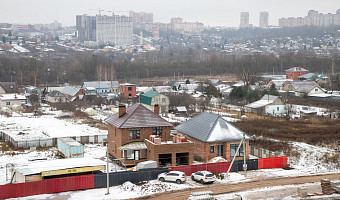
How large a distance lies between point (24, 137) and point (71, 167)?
1402 centimetres

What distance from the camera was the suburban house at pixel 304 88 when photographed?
2203 inches

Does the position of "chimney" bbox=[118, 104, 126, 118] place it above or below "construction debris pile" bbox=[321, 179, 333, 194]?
above

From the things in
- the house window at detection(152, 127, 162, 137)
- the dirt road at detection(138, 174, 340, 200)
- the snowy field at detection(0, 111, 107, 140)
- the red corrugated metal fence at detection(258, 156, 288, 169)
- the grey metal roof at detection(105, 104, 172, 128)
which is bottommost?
the snowy field at detection(0, 111, 107, 140)

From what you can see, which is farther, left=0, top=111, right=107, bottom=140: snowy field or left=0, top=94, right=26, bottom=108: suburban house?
left=0, top=94, right=26, bottom=108: suburban house

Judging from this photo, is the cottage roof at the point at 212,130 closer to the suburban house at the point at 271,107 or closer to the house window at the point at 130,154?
the house window at the point at 130,154

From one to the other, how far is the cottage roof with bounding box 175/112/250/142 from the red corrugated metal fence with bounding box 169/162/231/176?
9.11ft

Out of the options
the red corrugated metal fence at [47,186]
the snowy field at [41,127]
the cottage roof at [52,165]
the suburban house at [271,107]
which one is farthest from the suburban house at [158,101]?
the red corrugated metal fence at [47,186]

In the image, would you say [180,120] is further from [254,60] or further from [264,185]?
[254,60]

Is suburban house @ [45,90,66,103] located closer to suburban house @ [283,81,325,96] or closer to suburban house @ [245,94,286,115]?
suburban house @ [245,94,286,115]

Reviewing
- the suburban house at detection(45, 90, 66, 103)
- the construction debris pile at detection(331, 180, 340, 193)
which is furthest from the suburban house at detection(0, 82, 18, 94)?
the construction debris pile at detection(331, 180, 340, 193)

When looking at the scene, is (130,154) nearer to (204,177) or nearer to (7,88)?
(204,177)

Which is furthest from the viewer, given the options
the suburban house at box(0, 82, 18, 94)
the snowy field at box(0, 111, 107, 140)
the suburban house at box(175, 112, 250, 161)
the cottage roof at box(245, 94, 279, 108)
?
the suburban house at box(0, 82, 18, 94)

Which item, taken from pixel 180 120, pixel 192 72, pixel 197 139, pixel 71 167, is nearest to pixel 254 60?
pixel 192 72

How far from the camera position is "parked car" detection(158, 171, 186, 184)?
20312 millimetres
